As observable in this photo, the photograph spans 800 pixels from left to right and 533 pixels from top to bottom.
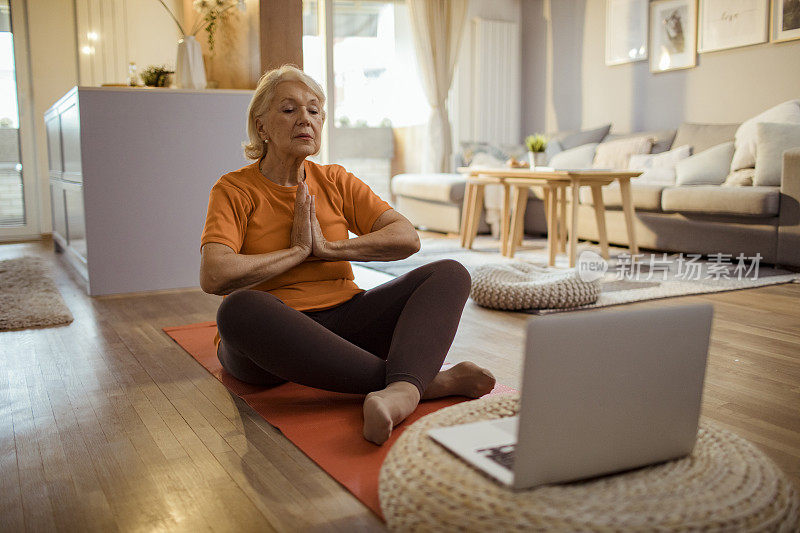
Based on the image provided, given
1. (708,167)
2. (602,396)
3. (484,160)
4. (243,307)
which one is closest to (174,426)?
(243,307)

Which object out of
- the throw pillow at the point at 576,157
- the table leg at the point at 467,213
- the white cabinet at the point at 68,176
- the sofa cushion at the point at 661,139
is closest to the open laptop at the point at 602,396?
the white cabinet at the point at 68,176

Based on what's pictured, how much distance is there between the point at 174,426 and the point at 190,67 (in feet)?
7.97

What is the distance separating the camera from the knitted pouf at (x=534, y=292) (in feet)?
10.0

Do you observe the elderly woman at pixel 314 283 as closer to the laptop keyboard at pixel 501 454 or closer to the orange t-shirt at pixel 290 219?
the orange t-shirt at pixel 290 219

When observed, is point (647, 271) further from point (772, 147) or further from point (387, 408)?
point (387, 408)

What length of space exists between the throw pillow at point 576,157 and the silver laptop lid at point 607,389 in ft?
→ 16.1

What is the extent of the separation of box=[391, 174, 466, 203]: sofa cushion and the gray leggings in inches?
156

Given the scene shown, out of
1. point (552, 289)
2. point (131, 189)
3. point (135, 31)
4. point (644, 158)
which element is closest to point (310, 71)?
point (135, 31)

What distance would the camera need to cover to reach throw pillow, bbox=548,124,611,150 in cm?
611

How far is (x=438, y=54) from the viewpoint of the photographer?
23.1 ft

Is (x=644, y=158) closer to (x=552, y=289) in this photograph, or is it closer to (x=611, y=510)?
(x=552, y=289)

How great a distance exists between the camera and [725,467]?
44.0 inches

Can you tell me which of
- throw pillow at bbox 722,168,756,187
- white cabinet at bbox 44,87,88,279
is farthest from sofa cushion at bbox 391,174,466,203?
white cabinet at bbox 44,87,88,279

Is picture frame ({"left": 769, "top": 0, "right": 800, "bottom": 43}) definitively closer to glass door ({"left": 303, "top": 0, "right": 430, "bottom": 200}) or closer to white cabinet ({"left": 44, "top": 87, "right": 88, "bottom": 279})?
glass door ({"left": 303, "top": 0, "right": 430, "bottom": 200})
